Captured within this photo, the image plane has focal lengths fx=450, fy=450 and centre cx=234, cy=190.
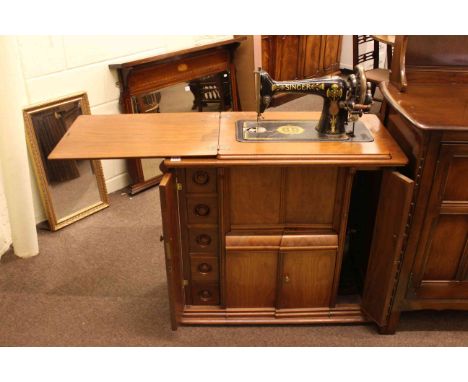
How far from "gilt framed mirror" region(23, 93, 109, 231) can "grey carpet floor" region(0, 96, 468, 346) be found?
0.14 m

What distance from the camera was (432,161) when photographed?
5.19ft

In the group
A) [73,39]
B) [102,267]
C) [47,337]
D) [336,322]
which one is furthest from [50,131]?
[336,322]

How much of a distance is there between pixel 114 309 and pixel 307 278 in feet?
3.05

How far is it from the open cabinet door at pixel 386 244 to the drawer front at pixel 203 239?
668 millimetres

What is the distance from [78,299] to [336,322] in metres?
1.24

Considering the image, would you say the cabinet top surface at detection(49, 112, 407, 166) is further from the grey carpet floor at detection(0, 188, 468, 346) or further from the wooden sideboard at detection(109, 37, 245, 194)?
the wooden sideboard at detection(109, 37, 245, 194)

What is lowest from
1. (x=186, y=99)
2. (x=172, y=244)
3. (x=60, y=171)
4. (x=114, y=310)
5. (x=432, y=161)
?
(x=114, y=310)

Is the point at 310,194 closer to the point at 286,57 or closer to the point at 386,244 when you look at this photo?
the point at 386,244

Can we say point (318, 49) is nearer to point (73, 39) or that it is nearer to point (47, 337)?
point (73, 39)

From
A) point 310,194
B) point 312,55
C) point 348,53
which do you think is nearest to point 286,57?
point 312,55

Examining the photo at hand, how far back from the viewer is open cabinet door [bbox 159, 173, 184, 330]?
1624 millimetres

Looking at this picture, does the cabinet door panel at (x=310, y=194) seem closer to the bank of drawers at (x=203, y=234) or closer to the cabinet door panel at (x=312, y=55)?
the bank of drawers at (x=203, y=234)

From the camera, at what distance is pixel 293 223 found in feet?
6.08

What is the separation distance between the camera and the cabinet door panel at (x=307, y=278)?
6.23 ft
